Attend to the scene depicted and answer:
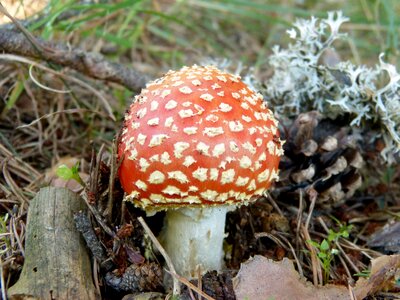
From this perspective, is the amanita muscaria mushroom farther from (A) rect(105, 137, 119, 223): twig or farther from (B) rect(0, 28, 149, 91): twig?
(B) rect(0, 28, 149, 91): twig

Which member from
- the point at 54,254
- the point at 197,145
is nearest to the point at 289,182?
the point at 197,145

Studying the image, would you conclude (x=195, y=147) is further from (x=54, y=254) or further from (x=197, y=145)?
(x=54, y=254)

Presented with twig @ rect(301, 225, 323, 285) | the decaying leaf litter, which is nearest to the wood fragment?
the decaying leaf litter

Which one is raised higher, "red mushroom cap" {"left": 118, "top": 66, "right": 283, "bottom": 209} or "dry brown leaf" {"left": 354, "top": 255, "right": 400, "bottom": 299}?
"red mushroom cap" {"left": 118, "top": 66, "right": 283, "bottom": 209}

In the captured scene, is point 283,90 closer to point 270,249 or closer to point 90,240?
point 270,249

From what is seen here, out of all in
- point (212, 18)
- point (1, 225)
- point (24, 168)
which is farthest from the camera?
point (212, 18)

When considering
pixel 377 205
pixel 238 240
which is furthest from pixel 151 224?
pixel 377 205

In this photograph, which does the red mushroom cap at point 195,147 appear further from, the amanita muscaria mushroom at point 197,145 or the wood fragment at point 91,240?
the wood fragment at point 91,240
